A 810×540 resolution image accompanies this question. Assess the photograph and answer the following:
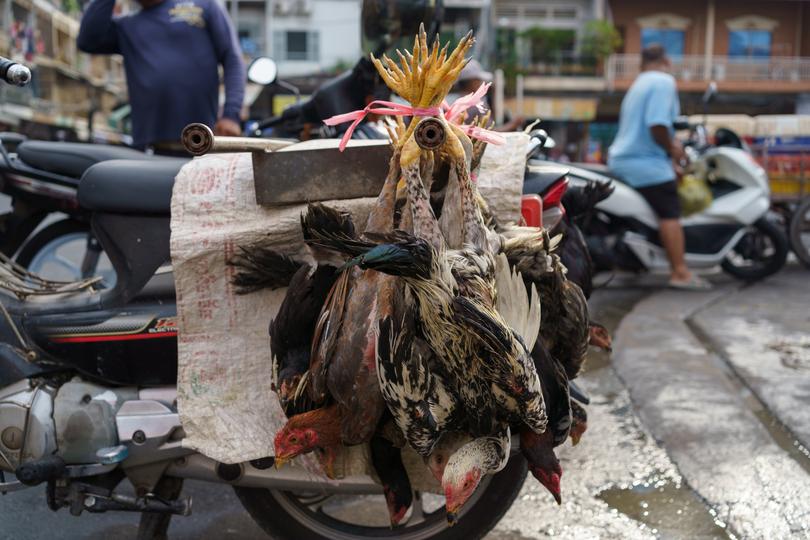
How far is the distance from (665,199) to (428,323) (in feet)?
17.1

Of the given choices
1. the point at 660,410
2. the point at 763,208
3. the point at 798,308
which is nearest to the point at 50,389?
the point at 660,410

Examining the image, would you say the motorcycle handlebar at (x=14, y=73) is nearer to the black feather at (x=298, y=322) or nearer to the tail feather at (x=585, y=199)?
the black feather at (x=298, y=322)

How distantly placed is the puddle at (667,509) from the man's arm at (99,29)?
118 inches

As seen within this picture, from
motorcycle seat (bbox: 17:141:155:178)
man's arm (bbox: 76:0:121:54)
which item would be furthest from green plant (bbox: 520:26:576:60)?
motorcycle seat (bbox: 17:141:155:178)

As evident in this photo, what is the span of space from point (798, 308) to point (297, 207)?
4.94 meters

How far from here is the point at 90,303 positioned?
7.96 ft

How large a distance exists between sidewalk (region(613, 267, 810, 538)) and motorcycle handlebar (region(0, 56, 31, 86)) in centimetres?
239

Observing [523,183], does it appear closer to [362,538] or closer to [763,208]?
[362,538]

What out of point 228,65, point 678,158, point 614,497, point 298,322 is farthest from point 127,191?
point 678,158

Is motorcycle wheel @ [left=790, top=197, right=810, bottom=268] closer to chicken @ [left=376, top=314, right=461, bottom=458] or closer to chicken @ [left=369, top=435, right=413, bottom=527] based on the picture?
chicken @ [left=369, top=435, right=413, bottom=527]

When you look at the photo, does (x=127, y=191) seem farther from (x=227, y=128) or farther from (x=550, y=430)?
(x=227, y=128)

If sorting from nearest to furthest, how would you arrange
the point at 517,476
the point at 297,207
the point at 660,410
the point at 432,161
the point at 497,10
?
the point at 432,161
the point at 297,207
the point at 517,476
the point at 660,410
the point at 497,10

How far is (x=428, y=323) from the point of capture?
1.70 meters

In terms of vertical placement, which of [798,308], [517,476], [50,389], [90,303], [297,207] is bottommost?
[798,308]
